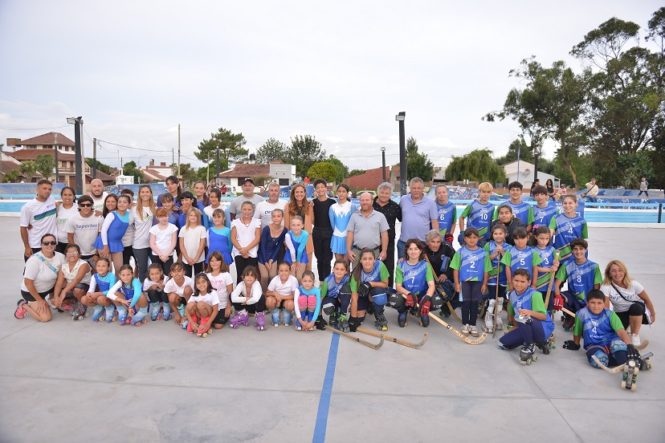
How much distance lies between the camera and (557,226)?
5410mm

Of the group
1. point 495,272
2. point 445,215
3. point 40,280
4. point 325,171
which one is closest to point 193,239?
point 40,280

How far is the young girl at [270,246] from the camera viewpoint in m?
5.42

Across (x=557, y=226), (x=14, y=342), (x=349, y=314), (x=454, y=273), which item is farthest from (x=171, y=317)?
(x=557, y=226)

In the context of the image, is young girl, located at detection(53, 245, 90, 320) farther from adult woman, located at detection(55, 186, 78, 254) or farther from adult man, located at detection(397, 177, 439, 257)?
adult man, located at detection(397, 177, 439, 257)

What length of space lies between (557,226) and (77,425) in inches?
199

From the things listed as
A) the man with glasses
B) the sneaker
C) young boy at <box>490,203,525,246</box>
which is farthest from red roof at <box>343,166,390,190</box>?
the sneaker

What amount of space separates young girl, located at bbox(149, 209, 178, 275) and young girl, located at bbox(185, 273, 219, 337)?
0.83m

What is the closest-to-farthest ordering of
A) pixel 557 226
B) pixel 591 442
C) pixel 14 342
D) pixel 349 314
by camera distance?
pixel 591 442 < pixel 14 342 < pixel 349 314 < pixel 557 226

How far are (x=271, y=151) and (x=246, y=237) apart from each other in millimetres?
70552

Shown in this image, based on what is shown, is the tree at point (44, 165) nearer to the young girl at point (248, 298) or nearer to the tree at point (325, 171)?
the tree at point (325, 171)

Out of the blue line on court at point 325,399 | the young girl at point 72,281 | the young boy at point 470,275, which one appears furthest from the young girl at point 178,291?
the young boy at point 470,275

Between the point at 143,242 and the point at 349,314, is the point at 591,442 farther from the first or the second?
the point at 143,242

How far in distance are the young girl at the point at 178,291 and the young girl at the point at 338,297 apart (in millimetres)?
1488

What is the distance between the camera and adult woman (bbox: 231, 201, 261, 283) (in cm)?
545
